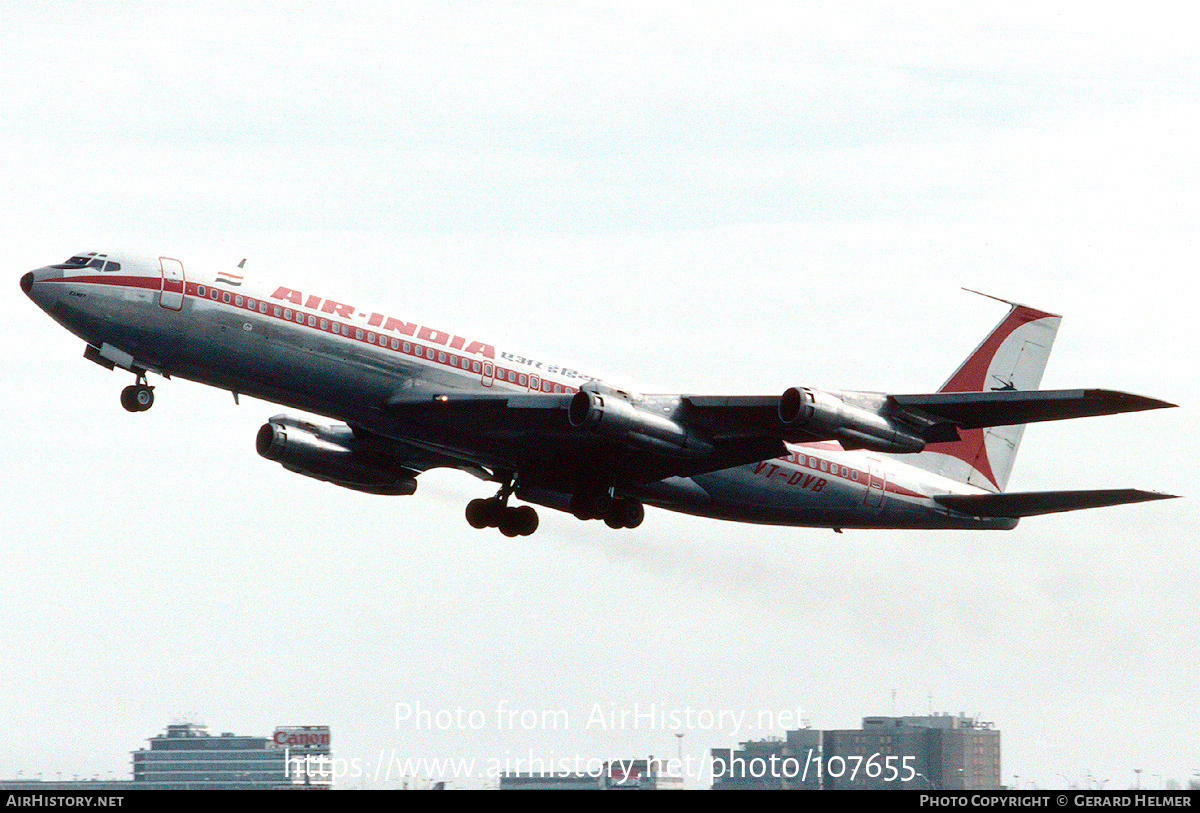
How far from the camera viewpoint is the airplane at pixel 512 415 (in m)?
41.6

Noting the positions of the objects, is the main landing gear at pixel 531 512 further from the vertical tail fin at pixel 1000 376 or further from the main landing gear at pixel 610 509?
the vertical tail fin at pixel 1000 376

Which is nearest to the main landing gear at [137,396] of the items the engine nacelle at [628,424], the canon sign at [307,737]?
the engine nacelle at [628,424]

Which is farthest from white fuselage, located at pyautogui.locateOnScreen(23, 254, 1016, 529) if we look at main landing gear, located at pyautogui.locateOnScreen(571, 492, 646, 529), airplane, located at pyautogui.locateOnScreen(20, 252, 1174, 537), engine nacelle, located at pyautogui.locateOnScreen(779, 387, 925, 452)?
engine nacelle, located at pyautogui.locateOnScreen(779, 387, 925, 452)

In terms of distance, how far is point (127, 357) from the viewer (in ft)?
138

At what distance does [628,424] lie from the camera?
4353 cm

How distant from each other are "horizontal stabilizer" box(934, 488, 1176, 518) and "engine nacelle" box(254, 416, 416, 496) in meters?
20.3

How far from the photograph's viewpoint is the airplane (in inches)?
1639

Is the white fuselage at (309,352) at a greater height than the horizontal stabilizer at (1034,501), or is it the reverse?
the white fuselage at (309,352)

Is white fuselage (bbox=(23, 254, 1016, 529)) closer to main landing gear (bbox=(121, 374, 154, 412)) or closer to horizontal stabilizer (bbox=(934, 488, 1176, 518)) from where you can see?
main landing gear (bbox=(121, 374, 154, 412))

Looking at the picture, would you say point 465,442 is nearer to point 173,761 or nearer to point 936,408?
point 936,408

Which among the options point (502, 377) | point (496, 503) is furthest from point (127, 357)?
point (496, 503)

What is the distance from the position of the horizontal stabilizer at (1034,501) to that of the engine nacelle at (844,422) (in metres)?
7.18

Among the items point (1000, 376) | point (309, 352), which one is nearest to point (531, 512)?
point (309, 352)

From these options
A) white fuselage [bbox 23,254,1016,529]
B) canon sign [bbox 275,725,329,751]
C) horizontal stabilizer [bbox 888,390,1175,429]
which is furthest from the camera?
canon sign [bbox 275,725,329,751]
